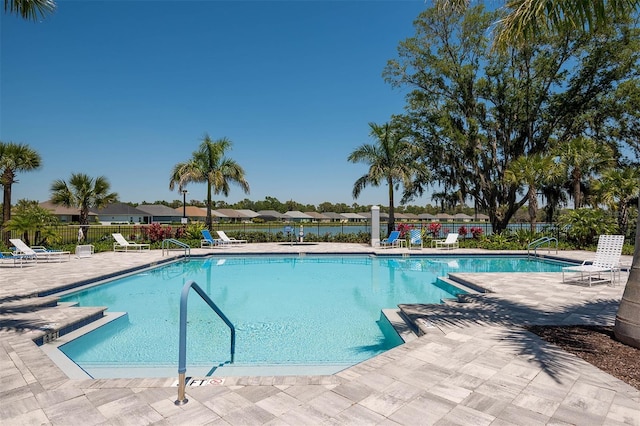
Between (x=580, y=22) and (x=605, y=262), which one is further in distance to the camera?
(x=605, y=262)

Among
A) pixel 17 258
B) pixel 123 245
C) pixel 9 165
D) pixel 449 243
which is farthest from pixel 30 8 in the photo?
pixel 449 243

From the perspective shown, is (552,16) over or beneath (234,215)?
over

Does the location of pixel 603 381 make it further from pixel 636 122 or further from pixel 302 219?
pixel 302 219

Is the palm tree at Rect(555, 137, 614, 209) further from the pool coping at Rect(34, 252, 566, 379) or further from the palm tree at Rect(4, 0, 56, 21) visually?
the palm tree at Rect(4, 0, 56, 21)

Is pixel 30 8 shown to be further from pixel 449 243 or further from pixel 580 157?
pixel 580 157

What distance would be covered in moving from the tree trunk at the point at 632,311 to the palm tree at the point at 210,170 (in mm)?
19069

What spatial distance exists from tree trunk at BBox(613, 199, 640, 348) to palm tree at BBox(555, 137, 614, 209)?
1536 centimetres

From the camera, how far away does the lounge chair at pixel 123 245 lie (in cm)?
1578

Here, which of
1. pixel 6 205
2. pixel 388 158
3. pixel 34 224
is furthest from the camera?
pixel 388 158

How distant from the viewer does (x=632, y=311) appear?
12.3 feet

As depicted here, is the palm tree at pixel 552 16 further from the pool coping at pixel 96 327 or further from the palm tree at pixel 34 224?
the palm tree at pixel 34 224

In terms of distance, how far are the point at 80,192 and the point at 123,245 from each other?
15.4ft

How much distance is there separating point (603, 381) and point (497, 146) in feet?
66.4

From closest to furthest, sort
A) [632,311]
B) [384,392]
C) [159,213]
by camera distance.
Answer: [384,392]
[632,311]
[159,213]
